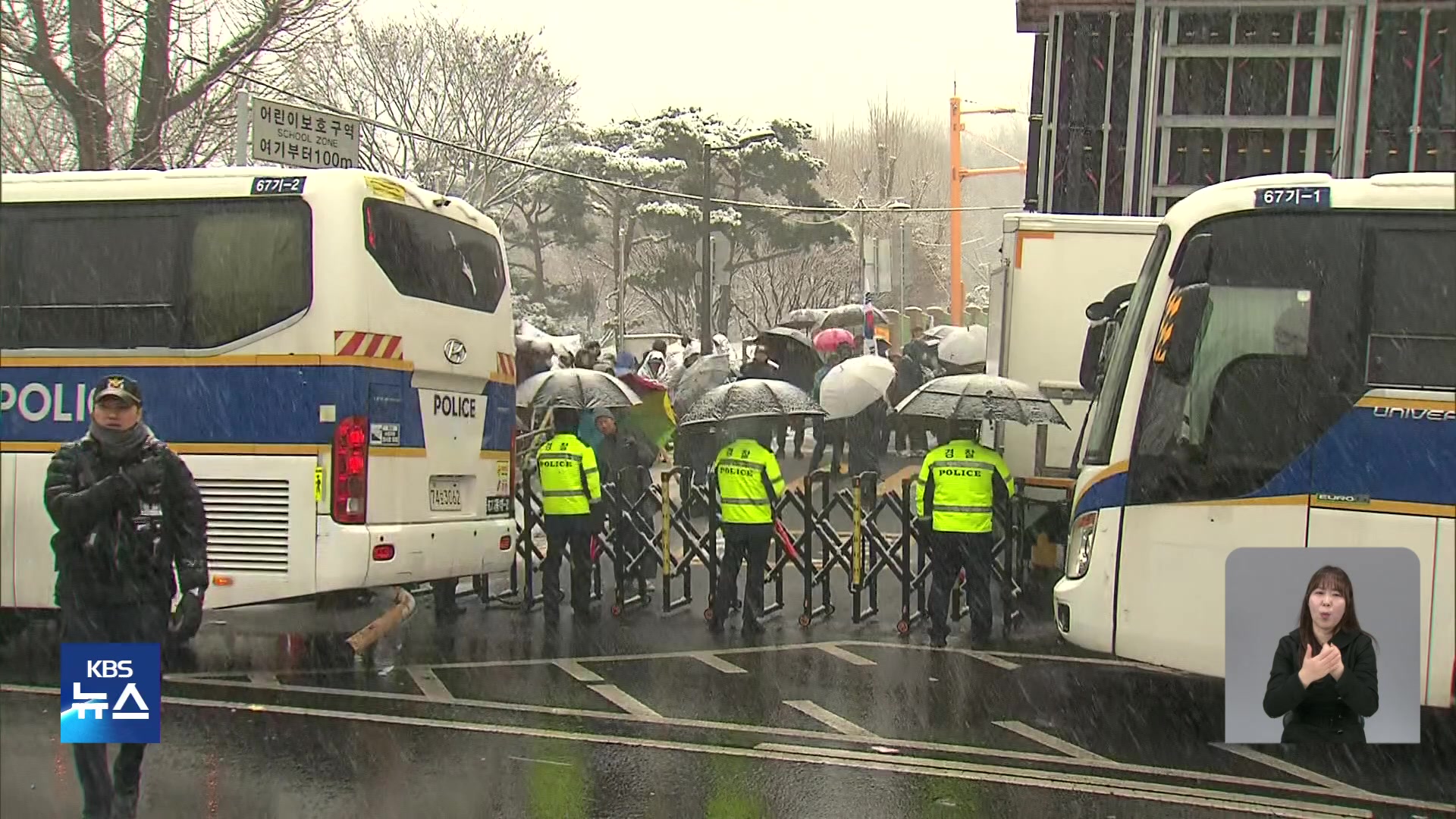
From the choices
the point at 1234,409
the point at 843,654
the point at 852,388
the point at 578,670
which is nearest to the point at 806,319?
the point at 852,388

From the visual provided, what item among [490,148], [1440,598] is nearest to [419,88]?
[490,148]

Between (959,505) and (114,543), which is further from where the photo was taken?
(959,505)

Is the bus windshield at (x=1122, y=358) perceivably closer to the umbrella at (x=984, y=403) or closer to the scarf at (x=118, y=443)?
the umbrella at (x=984, y=403)

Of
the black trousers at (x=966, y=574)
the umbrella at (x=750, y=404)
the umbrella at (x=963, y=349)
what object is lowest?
the black trousers at (x=966, y=574)

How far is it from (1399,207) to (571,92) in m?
28.5

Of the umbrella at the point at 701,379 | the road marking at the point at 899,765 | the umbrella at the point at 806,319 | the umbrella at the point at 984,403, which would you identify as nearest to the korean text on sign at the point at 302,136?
the road marking at the point at 899,765

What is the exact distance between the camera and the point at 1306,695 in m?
4.57

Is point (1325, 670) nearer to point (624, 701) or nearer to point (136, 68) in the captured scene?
point (624, 701)

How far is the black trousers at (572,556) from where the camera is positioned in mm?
11125

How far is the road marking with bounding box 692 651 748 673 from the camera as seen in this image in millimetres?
9492

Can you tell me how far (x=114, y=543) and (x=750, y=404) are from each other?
19.9 feet

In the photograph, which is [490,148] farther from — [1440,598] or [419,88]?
[1440,598]

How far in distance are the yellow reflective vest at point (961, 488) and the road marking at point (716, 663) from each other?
1.83 meters

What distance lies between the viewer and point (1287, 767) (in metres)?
7.16
